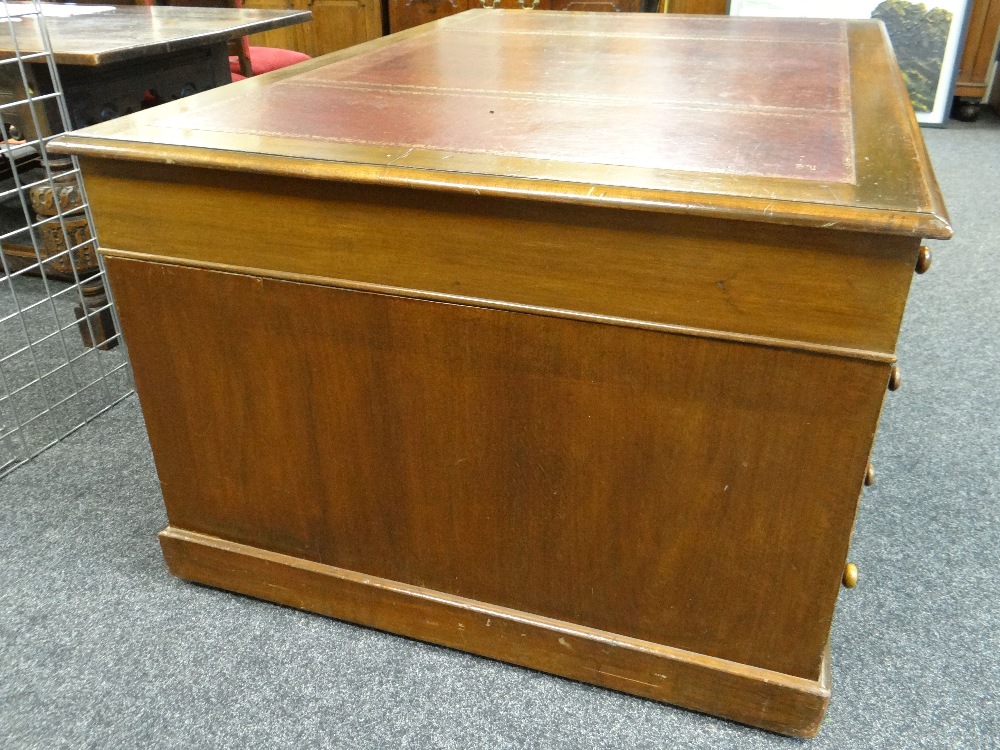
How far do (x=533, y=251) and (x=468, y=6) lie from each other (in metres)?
3.50

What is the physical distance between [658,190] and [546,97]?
51cm

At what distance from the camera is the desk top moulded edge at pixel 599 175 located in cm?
78

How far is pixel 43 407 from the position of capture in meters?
1.75

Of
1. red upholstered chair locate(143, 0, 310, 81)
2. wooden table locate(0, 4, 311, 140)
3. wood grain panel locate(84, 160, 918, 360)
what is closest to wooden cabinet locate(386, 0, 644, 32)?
red upholstered chair locate(143, 0, 310, 81)

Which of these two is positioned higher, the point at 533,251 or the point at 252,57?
the point at 533,251

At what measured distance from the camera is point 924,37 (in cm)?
365

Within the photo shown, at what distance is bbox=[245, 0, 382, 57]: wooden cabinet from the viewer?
13.6ft

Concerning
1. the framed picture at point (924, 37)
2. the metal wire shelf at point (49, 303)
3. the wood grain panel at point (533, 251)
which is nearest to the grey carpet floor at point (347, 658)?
the metal wire shelf at point (49, 303)

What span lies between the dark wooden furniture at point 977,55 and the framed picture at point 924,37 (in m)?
0.10

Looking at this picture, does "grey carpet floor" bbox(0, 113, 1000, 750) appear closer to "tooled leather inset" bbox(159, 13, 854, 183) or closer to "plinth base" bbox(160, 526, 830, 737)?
"plinth base" bbox(160, 526, 830, 737)

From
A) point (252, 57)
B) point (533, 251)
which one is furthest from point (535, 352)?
point (252, 57)

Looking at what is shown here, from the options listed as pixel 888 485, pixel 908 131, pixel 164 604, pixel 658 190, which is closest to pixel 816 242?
pixel 658 190

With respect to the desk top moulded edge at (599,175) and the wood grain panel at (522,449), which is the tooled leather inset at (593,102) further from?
the wood grain panel at (522,449)

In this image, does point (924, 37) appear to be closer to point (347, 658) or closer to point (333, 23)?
point (333, 23)
